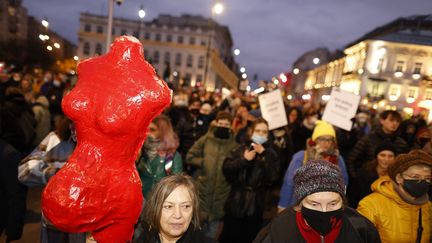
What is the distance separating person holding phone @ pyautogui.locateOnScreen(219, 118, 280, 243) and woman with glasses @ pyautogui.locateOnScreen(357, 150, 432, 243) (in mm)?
1533

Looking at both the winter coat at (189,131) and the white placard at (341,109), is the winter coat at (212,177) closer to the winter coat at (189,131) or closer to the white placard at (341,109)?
the winter coat at (189,131)

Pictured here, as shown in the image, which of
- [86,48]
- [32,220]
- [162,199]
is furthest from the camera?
[86,48]

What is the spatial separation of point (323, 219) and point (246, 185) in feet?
7.22

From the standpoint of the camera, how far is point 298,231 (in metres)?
2.26

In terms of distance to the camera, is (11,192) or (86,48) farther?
(86,48)

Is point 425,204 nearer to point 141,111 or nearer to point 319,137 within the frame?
point 319,137

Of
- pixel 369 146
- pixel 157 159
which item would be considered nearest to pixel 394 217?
pixel 157 159

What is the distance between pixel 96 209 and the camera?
126 centimetres

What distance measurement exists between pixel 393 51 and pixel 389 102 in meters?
7.64

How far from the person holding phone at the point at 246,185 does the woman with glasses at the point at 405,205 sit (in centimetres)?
153

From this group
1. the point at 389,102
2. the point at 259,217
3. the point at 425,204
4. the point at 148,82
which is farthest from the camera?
the point at 389,102

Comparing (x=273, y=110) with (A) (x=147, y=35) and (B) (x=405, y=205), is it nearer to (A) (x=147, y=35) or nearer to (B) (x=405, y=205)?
(B) (x=405, y=205)

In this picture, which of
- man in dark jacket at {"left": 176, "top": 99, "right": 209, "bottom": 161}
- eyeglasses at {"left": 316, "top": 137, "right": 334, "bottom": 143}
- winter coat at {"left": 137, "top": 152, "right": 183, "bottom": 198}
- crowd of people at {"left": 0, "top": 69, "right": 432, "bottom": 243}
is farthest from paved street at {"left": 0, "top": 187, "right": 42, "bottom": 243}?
eyeglasses at {"left": 316, "top": 137, "right": 334, "bottom": 143}

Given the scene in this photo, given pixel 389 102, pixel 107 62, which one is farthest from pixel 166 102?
pixel 389 102
